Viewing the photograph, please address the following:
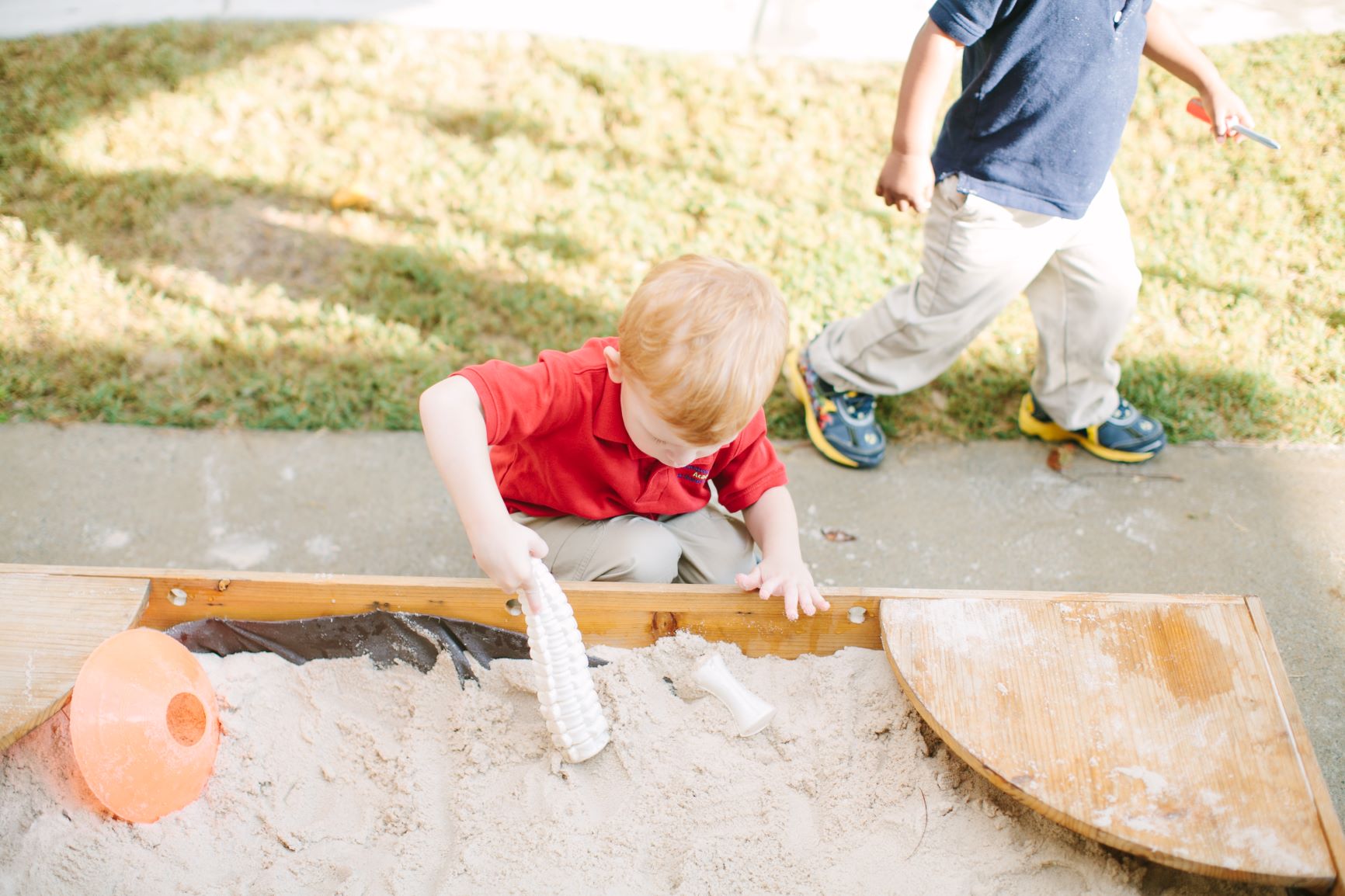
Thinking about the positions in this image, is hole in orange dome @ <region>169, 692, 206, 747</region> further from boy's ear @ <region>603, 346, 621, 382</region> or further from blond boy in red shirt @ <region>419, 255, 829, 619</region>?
boy's ear @ <region>603, 346, 621, 382</region>

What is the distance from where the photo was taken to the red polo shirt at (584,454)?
5.19ft

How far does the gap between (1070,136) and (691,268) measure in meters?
1.07

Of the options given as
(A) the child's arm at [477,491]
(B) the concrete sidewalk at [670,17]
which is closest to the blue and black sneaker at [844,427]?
(A) the child's arm at [477,491]

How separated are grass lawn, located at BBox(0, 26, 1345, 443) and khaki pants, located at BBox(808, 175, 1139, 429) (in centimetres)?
24

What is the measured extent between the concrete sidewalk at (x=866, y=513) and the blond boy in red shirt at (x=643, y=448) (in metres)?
0.53

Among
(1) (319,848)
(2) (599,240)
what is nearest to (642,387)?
(1) (319,848)

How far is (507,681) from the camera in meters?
1.76

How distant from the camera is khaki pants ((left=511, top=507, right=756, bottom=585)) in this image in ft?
6.04

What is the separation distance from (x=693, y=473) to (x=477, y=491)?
500 millimetres

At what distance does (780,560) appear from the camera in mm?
1760

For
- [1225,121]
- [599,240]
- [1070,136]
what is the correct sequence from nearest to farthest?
[1070,136] → [1225,121] → [599,240]

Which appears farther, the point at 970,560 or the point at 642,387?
the point at 970,560

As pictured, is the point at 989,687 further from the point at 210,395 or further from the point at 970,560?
the point at 210,395

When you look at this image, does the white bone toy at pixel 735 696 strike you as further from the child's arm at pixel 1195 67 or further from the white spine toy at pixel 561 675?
the child's arm at pixel 1195 67
